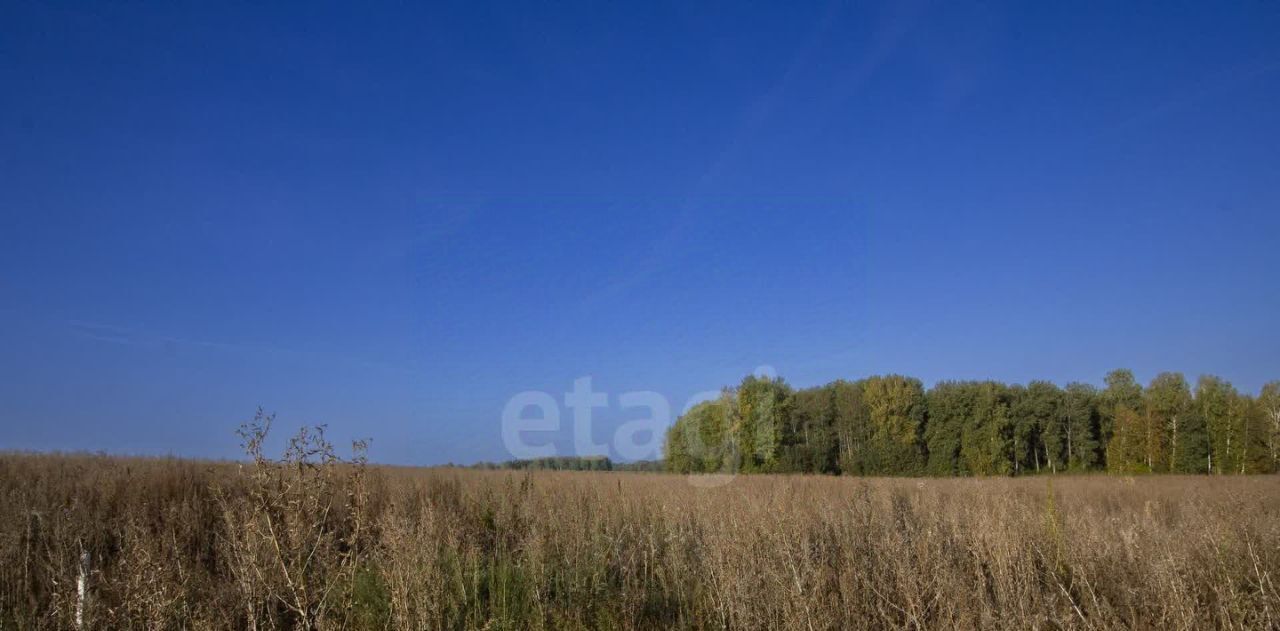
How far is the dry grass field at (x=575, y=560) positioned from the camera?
4.31 m

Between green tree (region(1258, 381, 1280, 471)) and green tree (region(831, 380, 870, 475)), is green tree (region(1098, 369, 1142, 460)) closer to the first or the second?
green tree (region(1258, 381, 1280, 471))

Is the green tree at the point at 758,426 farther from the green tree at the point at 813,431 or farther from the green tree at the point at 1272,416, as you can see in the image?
the green tree at the point at 1272,416

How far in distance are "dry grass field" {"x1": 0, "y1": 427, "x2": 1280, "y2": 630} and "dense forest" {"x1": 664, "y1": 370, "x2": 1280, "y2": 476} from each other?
30.1 meters

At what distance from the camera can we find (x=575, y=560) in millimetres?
8641

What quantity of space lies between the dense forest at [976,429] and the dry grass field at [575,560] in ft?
98.8

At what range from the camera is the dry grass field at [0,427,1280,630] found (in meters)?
4.31

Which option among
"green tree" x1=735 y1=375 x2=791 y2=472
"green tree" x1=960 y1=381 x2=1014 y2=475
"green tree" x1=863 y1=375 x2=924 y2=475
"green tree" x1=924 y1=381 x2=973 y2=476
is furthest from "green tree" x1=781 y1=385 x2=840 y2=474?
"green tree" x1=960 y1=381 x2=1014 y2=475

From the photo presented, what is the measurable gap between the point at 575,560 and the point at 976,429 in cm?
4228

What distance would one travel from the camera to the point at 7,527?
8188 mm

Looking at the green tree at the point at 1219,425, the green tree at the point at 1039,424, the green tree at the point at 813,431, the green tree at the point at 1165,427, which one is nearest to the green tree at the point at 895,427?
the green tree at the point at 813,431

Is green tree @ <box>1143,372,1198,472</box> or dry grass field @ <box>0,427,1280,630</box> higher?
dry grass field @ <box>0,427,1280,630</box>

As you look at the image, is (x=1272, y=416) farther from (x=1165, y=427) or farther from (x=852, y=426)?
(x=852, y=426)

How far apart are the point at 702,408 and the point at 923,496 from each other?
32.5 meters

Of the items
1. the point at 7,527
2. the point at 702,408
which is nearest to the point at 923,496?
the point at 7,527
